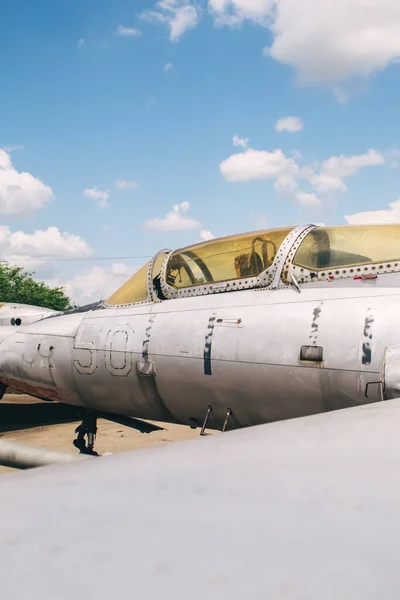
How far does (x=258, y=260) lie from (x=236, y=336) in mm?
1126

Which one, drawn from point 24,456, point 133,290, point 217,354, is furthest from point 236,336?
point 24,456

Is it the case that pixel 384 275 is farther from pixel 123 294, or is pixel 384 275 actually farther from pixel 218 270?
pixel 123 294

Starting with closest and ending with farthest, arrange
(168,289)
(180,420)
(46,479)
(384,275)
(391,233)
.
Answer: (46,479) < (384,275) < (391,233) < (180,420) < (168,289)

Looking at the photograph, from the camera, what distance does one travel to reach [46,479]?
142 centimetres

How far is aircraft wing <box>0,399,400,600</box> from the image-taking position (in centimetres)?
88

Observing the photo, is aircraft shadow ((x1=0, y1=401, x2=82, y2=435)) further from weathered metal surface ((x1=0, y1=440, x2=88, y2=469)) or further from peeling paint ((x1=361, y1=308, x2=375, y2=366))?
weathered metal surface ((x1=0, y1=440, x2=88, y2=469))

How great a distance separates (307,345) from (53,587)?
393 centimetres

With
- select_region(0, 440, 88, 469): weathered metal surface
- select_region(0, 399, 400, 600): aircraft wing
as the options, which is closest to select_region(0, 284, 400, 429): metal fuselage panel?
select_region(0, 440, 88, 469): weathered metal surface

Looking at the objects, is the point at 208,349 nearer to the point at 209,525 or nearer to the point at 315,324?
the point at 315,324

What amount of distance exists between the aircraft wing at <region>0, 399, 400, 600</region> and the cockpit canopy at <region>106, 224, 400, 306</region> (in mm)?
3722

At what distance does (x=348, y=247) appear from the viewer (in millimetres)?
5320

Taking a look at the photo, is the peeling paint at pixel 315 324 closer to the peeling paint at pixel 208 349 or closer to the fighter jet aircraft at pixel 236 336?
the fighter jet aircraft at pixel 236 336

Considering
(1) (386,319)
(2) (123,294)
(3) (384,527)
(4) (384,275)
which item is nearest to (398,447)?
(3) (384,527)

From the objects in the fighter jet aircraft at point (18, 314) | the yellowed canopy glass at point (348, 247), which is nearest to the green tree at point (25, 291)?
the fighter jet aircraft at point (18, 314)
